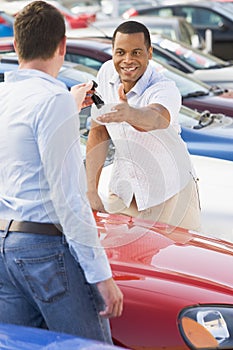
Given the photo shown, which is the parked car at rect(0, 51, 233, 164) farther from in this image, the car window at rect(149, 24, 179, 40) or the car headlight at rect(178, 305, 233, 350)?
the car window at rect(149, 24, 179, 40)

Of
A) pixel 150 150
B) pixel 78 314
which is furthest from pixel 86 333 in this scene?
pixel 150 150

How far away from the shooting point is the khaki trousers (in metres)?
4.57

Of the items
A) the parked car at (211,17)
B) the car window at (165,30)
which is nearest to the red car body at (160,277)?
the car window at (165,30)

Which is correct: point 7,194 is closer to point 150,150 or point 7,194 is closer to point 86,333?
point 86,333

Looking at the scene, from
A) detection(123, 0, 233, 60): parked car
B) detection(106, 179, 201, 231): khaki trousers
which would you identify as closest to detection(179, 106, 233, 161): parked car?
detection(106, 179, 201, 231): khaki trousers

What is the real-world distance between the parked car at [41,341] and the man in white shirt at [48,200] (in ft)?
0.38

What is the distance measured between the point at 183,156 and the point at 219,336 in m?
1.35

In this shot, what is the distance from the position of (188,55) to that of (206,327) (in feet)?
26.0

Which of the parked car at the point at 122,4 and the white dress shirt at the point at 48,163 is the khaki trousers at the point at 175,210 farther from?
the parked car at the point at 122,4

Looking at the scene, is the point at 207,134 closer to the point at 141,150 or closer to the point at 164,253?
the point at 141,150

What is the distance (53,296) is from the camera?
3121mm

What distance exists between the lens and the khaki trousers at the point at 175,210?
4570 mm

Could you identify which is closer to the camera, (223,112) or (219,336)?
(219,336)

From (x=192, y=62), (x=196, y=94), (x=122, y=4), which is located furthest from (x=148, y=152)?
(x=122, y=4)
